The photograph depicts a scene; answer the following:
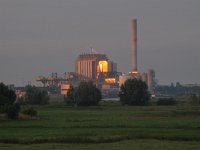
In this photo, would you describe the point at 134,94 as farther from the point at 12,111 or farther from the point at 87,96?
the point at 12,111

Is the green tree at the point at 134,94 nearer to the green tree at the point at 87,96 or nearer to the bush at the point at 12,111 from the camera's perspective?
the green tree at the point at 87,96

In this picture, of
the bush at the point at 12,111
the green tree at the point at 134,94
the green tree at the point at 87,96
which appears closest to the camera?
the bush at the point at 12,111

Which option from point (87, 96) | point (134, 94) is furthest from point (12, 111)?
point (134, 94)

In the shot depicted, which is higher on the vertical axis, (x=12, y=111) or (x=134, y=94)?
(x=134, y=94)

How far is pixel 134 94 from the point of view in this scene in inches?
4914

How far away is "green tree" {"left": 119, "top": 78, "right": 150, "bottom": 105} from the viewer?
407 feet

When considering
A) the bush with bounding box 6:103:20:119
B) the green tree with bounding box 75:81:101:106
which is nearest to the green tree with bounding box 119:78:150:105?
the green tree with bounding box 75:81:101:106

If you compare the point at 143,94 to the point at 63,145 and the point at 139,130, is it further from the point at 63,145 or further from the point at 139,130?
the point at 63,145

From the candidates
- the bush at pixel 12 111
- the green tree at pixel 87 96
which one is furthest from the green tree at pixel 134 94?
the bush at pixel 12 111

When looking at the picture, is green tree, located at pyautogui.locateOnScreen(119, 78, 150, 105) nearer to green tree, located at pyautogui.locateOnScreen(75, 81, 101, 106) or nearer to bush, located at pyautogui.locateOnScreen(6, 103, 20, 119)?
green tree, located at pyautogui.locateOnScreen(75, 81, 101, 106)

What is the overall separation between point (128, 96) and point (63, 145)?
9044 centimetres

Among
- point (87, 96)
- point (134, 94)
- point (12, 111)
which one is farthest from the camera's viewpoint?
point (134, 94)

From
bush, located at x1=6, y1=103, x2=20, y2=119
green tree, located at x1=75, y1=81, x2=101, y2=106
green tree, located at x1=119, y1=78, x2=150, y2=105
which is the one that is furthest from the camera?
green tree, located at x1=119, y1=78, x2=150, y2=105

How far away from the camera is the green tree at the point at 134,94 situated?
124 meters
